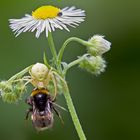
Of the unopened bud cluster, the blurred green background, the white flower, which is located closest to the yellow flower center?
the white flower

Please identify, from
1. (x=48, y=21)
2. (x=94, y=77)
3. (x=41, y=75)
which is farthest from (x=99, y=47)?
(x=94, y=77)

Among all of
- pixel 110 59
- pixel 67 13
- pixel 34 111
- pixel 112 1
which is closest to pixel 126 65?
pixel 110 59

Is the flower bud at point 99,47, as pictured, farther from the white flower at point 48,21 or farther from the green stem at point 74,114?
the green stem at point 74,114

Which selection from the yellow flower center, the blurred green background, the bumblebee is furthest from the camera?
the blurred green background

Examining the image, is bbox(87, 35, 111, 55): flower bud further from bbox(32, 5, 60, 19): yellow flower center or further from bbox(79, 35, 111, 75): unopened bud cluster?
bbox(32, 5, 60, 19): yellow flower center

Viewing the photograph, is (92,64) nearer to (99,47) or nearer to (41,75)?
(99,47)

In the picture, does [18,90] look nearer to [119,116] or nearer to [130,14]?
[119,116]
